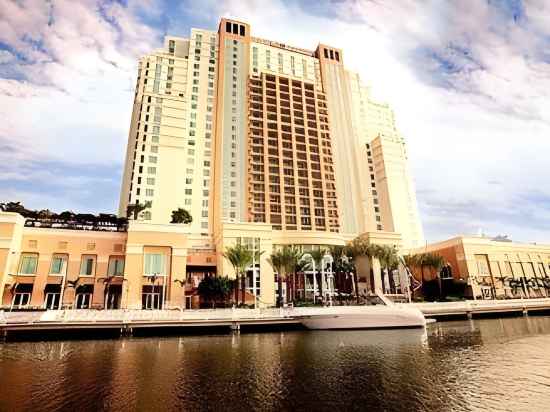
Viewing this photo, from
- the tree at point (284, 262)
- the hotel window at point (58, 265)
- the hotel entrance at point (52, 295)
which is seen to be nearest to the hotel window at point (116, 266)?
the hotel window at point (58, 265)

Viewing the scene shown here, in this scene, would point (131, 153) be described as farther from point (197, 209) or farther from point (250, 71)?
point (250, 71)

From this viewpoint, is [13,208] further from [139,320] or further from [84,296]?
[139,320]

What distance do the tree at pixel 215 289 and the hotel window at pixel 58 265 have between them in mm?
20497

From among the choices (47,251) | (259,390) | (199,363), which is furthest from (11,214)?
(259,390)

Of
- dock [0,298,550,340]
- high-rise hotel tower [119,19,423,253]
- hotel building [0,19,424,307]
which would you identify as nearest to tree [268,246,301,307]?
hotel building [0,19,424,307]

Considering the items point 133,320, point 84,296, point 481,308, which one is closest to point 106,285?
point 84,296

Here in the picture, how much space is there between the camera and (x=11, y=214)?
50.4 m

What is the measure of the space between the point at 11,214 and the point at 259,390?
50260 millimetres

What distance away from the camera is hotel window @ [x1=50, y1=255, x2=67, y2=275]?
53.2 metres

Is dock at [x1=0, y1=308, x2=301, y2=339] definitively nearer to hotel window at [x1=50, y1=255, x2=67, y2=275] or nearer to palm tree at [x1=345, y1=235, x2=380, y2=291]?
hotel window at [x1=50, y1=255, x2=67, y2=275]

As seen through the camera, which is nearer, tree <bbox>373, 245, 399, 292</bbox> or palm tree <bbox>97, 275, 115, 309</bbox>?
palm tree <bbox>97, 275, 115, 309</bbox>

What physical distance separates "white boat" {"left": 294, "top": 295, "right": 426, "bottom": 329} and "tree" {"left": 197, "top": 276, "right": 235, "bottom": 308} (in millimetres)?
14597

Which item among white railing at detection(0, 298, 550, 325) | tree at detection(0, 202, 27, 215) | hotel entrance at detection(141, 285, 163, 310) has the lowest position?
white railing at detection(0, 298, 550, 325)

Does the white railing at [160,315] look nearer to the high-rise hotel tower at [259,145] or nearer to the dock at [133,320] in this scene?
the dock at [133,320]
